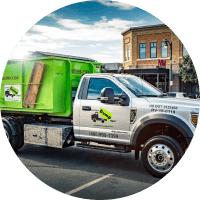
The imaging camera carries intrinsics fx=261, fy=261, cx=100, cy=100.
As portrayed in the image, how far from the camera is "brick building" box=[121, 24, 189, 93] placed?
4675 mm

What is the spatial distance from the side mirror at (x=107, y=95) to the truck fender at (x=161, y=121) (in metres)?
0.77

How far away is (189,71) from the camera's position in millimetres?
4617

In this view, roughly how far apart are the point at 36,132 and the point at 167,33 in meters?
4.16

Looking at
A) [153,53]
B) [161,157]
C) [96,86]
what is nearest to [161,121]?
[161,157]

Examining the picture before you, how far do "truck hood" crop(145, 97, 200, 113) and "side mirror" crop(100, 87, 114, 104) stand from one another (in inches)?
30.7

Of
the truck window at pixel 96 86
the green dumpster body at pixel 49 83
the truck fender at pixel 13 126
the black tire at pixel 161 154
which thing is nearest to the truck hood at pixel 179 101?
the black tire at pixel 161 154

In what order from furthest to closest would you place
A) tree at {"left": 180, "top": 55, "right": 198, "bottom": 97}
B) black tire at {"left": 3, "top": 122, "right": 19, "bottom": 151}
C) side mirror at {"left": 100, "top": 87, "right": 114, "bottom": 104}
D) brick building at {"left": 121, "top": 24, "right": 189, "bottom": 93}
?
black tire at {"left": 3, "top": 122, "right": 19, "bottom": 151}, side mirror at {"left": 100, "top": 87, "right": 114, "bottom": 104}, brick building at {"left": 121, "top": 24, "right": 189, "bottom": 93}, tree at {"left": 180, "top": 55, "right": 198, "bottom": 97}

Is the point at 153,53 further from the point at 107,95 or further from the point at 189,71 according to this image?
the point at 107,95

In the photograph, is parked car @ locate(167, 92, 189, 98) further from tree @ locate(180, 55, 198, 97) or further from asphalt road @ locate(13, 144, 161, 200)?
asphalt road @ locate(13, 144, 161, 200)

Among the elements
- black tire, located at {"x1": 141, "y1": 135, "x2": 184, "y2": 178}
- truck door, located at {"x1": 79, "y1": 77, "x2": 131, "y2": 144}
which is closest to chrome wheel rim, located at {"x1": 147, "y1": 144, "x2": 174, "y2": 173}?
black tire, located at {"x1": 141, "y1": 135, "x2": 184, "y2": 178}

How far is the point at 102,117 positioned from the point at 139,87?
3.63 feet

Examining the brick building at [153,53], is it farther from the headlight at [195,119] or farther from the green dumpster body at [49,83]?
the green dumpster body at [49,83]

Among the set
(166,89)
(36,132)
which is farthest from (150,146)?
(36,132)

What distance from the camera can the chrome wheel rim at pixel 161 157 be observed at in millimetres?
4941
